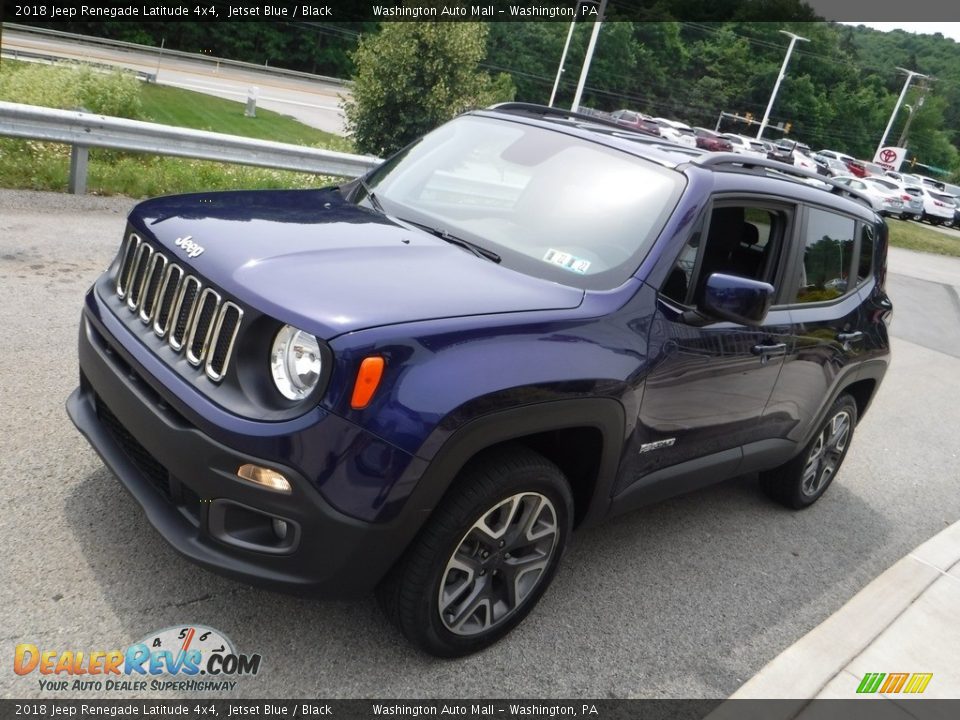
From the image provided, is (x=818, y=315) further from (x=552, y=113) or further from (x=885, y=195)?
(x=885, y=195)

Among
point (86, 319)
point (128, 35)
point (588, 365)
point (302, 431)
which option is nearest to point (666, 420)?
point (588, 365)

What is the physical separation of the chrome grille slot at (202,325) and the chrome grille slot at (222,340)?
1.4 inches

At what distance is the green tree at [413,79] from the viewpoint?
15.5 metres

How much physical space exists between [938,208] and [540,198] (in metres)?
44.6

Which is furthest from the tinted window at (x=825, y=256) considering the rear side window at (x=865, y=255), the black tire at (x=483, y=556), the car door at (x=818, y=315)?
the black tire at (x=483, y=556)

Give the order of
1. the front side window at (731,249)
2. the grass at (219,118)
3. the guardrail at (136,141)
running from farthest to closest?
the grass at (219,118) → the guardrail at (136,141) → the front side window at (731,249)

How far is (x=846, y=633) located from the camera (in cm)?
392

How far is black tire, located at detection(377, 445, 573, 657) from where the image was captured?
2.80 m

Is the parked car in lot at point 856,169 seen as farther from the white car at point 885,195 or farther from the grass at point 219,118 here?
the grass at point 219,118

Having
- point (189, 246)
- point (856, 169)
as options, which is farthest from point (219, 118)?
point (856, 169)

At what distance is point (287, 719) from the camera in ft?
8.85

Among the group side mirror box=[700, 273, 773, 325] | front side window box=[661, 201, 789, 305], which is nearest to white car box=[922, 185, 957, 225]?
front side window box=[661, 201, 789, 305]

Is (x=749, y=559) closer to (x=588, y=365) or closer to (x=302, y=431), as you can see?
(x=588, y=365)

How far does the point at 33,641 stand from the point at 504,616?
1570mm
